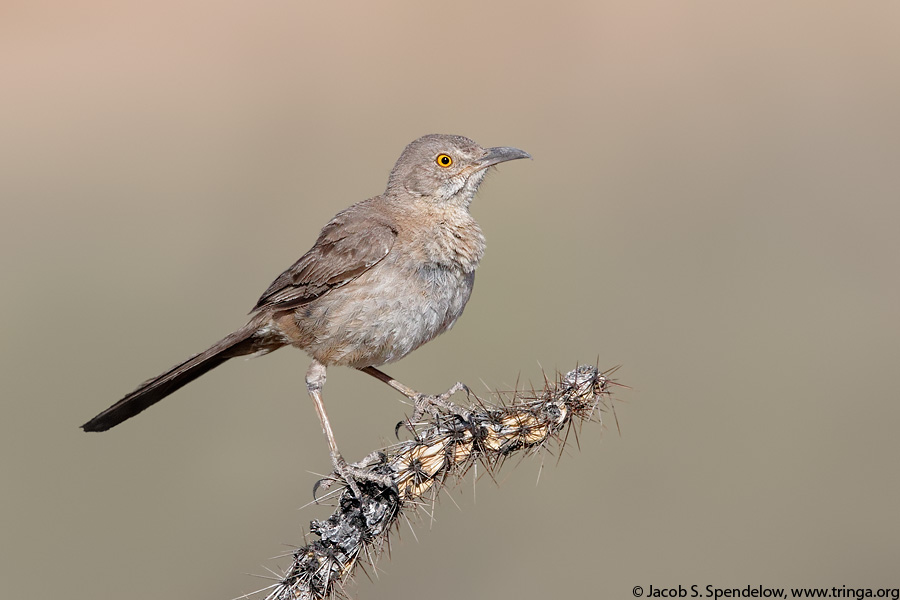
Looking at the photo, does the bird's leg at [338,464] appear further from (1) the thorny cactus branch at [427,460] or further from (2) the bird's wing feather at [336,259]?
(2) the bird's wing feather at [336,259]

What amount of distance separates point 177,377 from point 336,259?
3.76 ft

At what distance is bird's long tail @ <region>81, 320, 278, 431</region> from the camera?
200 inches

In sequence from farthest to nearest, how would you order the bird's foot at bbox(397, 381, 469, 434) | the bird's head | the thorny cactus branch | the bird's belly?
1. the bird's head
2. the bird's belly
3. the bird's foot at bbox(397, 381, 469, 434)
4. the thorny cactus branch

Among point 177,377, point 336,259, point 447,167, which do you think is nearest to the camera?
point 177,377

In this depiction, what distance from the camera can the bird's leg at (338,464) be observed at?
4031mm

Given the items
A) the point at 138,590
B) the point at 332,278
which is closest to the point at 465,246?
the point at 332,278

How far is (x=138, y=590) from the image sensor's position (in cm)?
809

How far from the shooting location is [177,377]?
18.1 feet

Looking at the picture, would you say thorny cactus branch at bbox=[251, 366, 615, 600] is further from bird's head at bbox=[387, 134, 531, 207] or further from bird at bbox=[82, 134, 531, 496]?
bird's head at bbox=[387, 134, 531, 207]

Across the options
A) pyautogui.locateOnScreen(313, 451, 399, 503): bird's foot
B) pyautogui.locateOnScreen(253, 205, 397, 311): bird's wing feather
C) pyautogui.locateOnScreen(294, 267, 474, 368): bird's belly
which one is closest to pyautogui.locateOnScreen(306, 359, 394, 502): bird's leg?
pyautogui.locateOnScreen(313, 451, 399, 503): bird's foot

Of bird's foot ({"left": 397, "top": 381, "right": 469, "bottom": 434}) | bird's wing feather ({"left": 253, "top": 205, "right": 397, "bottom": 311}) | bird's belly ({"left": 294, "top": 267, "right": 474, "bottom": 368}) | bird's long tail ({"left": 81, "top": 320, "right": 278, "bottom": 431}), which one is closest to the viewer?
bird's long tail ({"left": 81, "top": 320, "right": 278, "bottom": 431})

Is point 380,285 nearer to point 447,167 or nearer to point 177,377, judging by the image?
point 447,167

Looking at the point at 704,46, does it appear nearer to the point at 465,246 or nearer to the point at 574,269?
the point at 574,269

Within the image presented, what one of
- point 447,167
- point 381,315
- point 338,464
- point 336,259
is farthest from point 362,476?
point 447,167
